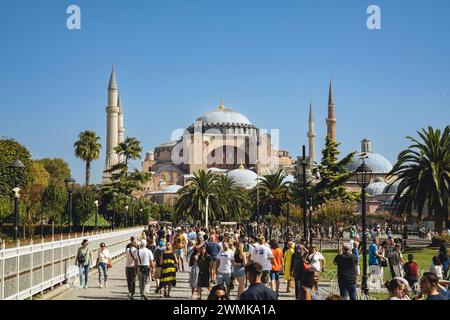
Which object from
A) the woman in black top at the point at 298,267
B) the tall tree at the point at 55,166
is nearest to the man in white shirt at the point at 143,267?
the woman in black top at the point at 298,267

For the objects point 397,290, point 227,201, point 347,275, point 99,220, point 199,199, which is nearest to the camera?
point 397,290

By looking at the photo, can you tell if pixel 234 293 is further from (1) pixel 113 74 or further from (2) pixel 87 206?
(1) pixel 113 74

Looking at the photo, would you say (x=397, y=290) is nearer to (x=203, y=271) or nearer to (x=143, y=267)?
(x=143, y=267)

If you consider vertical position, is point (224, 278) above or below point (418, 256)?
above

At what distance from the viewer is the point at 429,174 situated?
3341 centimetres

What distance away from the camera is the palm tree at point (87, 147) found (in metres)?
61.4

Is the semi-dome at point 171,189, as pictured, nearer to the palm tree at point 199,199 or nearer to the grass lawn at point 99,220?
the grass lawn at point 99,220

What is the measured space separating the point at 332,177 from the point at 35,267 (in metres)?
39.8

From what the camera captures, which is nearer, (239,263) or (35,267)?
(239,263)

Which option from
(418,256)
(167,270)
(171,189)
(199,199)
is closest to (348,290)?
(167,270)

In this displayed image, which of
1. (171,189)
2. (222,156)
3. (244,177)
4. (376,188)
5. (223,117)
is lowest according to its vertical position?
(376,188)

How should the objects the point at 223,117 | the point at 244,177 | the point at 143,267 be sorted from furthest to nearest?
the point at 223,117
the point at 244,177
the point at 143,267

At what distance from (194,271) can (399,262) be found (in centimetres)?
456
